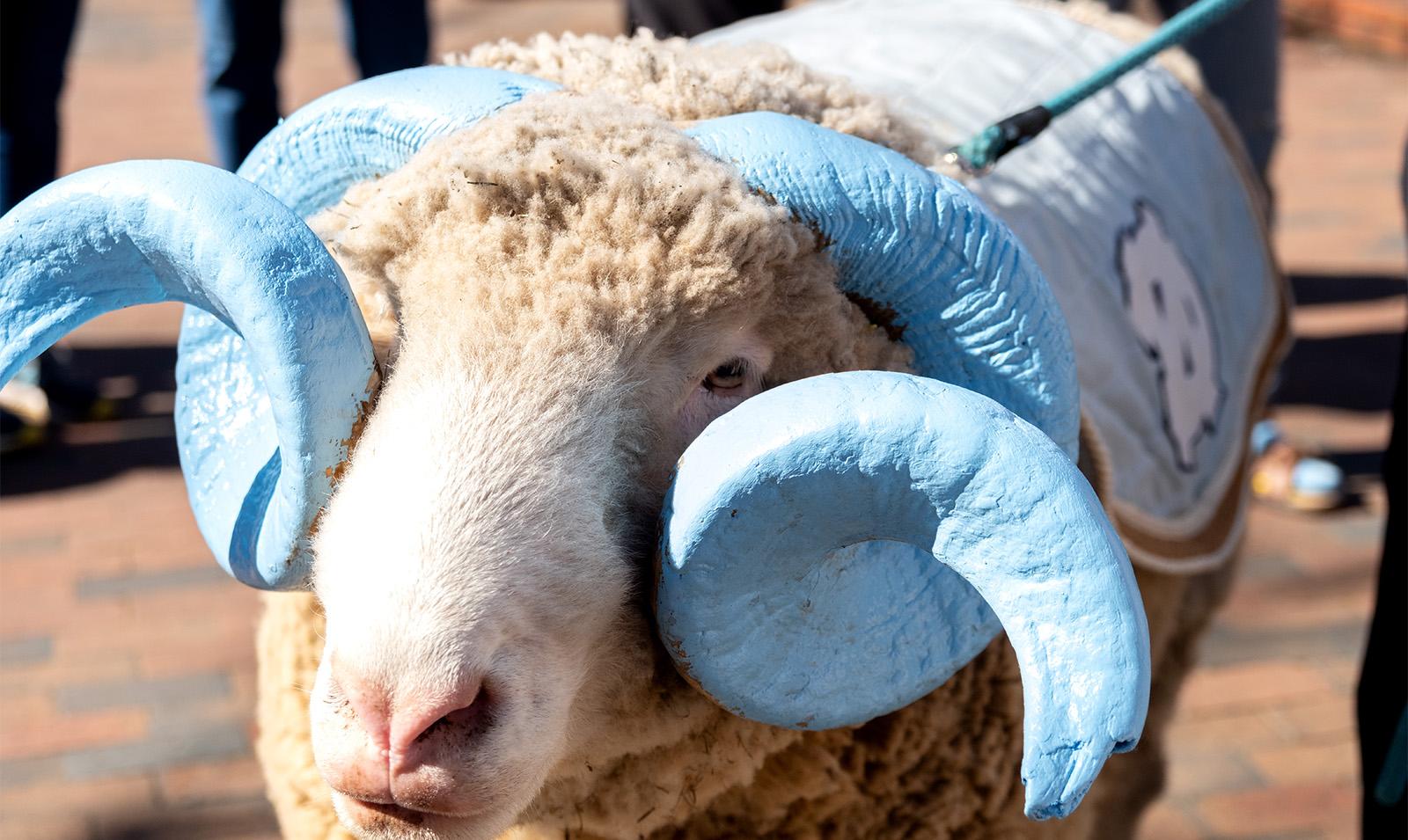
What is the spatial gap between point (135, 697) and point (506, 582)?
2.35m

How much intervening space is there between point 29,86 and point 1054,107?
300cm

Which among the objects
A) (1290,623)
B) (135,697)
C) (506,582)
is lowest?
(1290,623)

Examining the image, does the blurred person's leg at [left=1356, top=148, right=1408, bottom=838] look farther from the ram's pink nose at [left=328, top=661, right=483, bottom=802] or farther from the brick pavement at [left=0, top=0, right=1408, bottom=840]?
the ram's pink nose at [left=328, top=661, right=483, bottom=802]

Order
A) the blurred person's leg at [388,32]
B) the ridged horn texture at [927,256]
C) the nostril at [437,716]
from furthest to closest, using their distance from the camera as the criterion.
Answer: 1. the blurred person's leg at [388,32]
2. the ridged horn texture at [927,256]
3. the nostril at [437,716]

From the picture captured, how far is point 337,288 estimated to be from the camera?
1261 mm

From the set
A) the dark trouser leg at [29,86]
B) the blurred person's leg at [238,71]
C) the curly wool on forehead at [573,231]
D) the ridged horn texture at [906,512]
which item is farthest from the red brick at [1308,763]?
the dark trouser leg at [29,86]

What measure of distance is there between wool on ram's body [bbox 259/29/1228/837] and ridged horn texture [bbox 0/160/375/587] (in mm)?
55

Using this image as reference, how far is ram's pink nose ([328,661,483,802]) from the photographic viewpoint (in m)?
1.11

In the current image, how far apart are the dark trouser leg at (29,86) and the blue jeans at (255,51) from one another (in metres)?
0.45

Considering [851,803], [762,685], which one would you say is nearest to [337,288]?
[762,685]

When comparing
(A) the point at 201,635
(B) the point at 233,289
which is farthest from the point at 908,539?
(A) the point at 201,635

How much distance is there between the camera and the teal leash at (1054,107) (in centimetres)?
170

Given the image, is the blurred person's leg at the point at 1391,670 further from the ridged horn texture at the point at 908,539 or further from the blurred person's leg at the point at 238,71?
the blurred person's leg at the point at 238,71

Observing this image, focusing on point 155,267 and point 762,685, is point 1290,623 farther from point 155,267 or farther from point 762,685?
point 155,267
